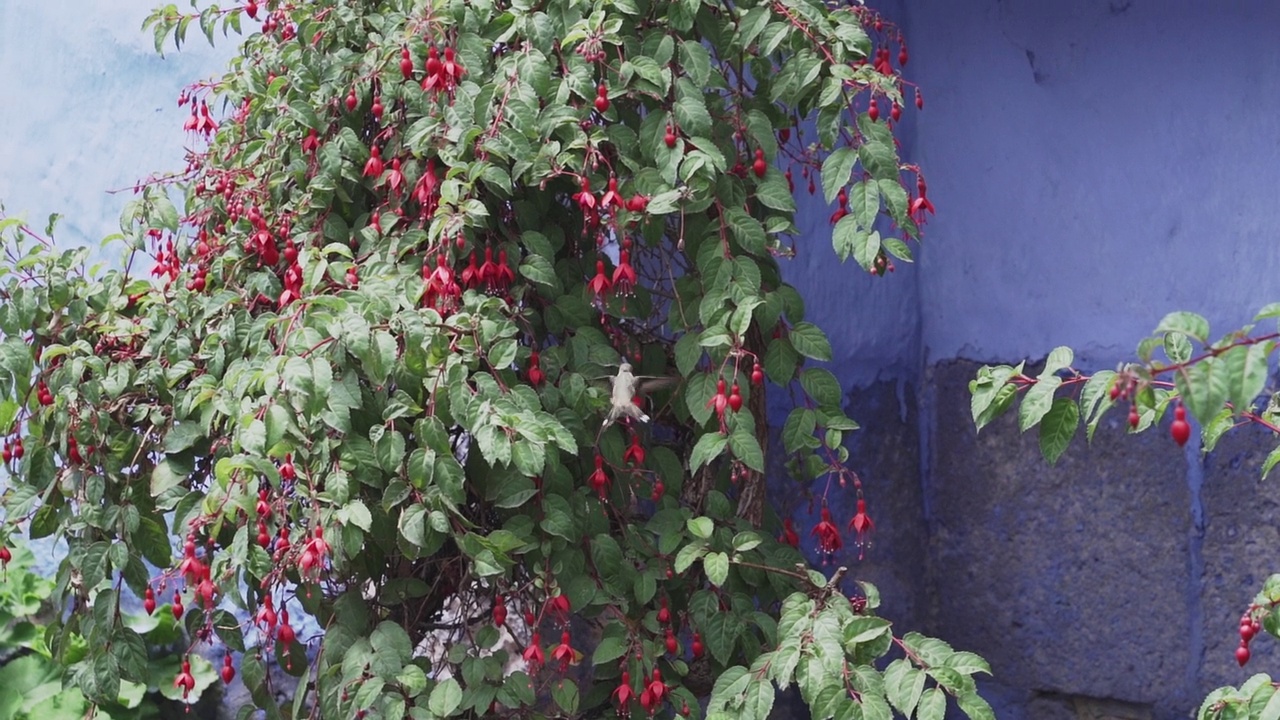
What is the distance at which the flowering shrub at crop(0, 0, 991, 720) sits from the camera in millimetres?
1822

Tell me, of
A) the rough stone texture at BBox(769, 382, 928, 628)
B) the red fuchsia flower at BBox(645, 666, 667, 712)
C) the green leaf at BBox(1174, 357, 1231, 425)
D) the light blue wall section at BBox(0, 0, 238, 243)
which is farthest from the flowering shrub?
the green leaf at BBox(1174, 357, 1231, 425)

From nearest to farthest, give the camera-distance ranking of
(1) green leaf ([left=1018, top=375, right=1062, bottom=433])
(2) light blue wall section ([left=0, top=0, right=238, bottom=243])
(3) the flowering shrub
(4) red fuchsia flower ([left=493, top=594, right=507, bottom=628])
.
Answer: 1. (1) green leaf ([left=1018, top=375, right=1062, bottom=433])
2. (3) the flowering shrub
3. (4) red fuchsia flower ([left=493, top=594, right=507, bottom=628])
4. (2) light blue wall section ([left=0, top=0, right=238, bottom=243])

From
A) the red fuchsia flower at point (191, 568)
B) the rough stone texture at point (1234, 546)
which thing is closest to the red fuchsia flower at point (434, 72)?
the red fuchsia flower at point (191, 568)

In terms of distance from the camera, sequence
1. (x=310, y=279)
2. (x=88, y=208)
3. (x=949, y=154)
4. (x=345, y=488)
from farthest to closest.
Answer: (x=88, y=208), (x=949, y=154), (x=310, y=279), (x=345, y=488)

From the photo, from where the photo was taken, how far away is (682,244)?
6.59 feet

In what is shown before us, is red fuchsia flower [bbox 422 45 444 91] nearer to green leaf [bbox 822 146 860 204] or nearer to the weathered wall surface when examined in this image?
green leaf [bbox 822 146 860 204]

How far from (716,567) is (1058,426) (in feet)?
1.87

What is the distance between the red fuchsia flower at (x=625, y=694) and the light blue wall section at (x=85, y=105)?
1.49 meters

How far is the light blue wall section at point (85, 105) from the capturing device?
2.84 m

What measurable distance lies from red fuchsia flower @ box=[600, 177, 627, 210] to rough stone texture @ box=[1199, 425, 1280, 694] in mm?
1077

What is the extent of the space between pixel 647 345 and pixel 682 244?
24 cm

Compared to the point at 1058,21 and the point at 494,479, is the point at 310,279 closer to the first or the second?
the point at 494,479

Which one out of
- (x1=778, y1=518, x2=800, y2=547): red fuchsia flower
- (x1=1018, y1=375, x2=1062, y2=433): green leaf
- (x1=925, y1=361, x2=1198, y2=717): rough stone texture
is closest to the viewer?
(x1=1018, y1=375, x2=1062, y2=433): green leaf

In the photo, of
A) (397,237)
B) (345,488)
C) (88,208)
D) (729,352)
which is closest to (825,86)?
(729,352)
